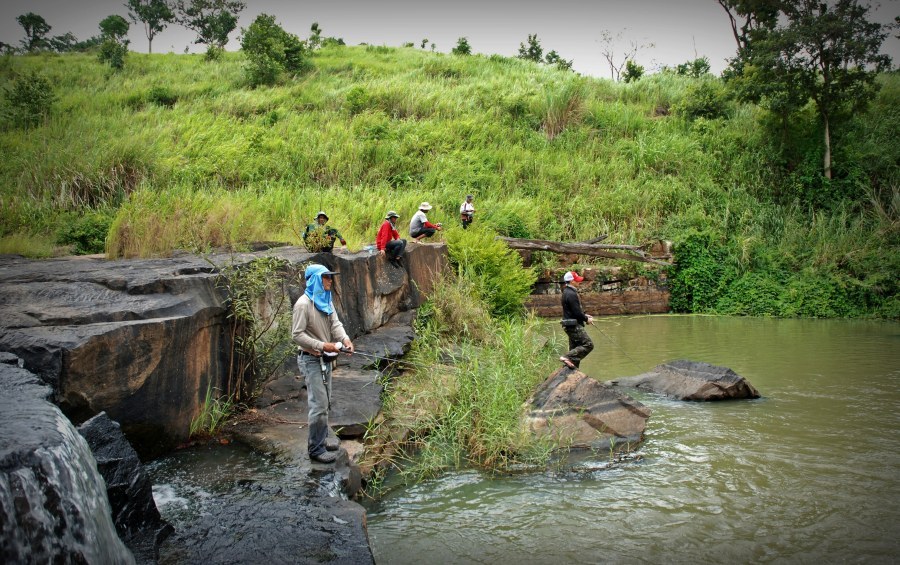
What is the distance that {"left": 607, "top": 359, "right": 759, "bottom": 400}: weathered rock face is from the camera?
872cm

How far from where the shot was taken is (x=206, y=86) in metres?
25.8

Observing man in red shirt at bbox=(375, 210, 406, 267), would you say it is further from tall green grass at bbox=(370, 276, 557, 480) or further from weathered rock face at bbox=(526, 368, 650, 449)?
weathered rock face at bbox=(526, 368, 650, 449)

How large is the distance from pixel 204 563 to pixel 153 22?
139 ft

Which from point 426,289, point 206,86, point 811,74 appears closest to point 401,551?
point 426,289

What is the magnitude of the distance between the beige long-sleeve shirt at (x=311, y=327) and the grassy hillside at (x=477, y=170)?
159 inches

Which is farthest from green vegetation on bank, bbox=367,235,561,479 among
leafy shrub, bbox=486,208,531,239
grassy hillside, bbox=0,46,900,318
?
leafy shrub, bbox=486,208,531,239

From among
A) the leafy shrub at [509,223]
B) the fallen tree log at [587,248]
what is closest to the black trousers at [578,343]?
the fallen tree log at [587,248]

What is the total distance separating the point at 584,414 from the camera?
720cm

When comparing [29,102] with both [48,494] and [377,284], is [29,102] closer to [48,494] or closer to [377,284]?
[377,284]

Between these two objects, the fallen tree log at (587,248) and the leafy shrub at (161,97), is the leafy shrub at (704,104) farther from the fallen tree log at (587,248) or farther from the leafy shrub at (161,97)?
the leafy shrub at (161,97)

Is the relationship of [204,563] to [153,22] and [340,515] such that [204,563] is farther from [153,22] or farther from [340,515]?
[153,22]

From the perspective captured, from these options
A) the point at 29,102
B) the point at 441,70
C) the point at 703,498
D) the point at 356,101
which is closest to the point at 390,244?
the point at 703,498

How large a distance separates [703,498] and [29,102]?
20.1m

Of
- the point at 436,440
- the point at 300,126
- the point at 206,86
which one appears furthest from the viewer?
the point at 206,86
